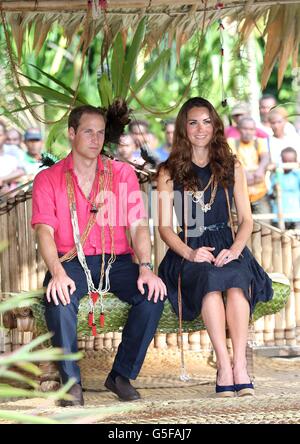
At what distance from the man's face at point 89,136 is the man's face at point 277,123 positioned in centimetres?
465

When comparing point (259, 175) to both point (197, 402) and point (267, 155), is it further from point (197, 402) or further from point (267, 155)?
point (197, 402)

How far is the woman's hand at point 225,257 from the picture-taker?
4598mm

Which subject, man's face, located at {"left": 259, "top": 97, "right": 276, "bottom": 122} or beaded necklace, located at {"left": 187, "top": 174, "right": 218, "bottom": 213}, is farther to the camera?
man's face, located at {"left": 259, "top": 97, "right": 276, "bottom": 122}

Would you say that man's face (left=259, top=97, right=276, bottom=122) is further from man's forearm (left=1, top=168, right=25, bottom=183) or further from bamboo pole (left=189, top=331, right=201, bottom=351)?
bamboo pole (left=189, top=331, right=201, bottom=351)

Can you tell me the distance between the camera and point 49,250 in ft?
15.1

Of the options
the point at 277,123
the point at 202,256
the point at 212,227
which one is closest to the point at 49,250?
the point at 202,256

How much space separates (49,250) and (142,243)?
459mm

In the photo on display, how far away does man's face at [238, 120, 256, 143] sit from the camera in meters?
9.23

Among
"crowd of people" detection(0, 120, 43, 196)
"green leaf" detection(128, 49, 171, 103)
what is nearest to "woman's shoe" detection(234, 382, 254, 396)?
"green leaf" detection(128, 49, 171, 103)

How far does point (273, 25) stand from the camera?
19.5ft

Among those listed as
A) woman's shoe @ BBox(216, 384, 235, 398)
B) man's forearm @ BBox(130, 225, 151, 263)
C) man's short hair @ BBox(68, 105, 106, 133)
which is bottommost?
woman's shoe @ BBox(216, 384, 235, 398)

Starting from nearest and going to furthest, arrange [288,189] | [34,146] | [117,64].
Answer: [117,64], [288,189], [34,146]

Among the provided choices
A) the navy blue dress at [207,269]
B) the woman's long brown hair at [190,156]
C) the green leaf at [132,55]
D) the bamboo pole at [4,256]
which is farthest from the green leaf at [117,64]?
the navy blue dress at [207,269]

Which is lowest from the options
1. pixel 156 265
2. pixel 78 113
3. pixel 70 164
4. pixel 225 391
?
pixel 225 391
